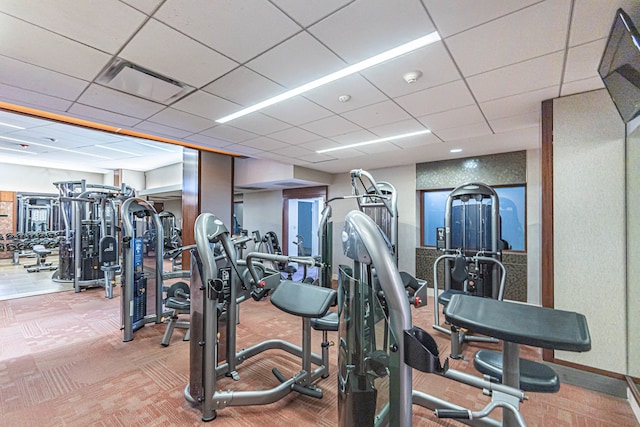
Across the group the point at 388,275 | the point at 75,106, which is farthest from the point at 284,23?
the point at 75,106

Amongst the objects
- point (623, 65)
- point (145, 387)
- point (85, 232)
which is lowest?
point (145, 387)

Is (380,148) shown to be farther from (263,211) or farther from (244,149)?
(263,211)

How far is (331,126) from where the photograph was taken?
3.60 metres

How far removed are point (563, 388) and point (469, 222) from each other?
203cm

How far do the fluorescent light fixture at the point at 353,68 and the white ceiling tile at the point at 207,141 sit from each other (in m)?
1.28

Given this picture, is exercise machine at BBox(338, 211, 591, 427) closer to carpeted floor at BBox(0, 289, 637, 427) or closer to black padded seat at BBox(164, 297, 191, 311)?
carpeted floor at BBox(0, 289, 637, 427)

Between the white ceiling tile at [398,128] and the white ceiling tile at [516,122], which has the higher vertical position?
the white ceiling tile at [398,128]

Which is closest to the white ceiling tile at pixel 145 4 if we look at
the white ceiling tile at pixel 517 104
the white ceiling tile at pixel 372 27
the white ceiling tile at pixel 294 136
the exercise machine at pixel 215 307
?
the white ceiling tile at pixel 372 27

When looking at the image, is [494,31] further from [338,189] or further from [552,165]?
[338,189]

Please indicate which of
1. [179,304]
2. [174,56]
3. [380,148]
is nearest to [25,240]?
[179,304]

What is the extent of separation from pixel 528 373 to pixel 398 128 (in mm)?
3034

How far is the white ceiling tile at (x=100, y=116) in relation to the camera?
3041 mm

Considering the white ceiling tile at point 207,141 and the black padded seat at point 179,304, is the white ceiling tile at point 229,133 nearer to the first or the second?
the white ceiling tile at point 207,141

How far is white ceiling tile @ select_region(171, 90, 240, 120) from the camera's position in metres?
2.77
